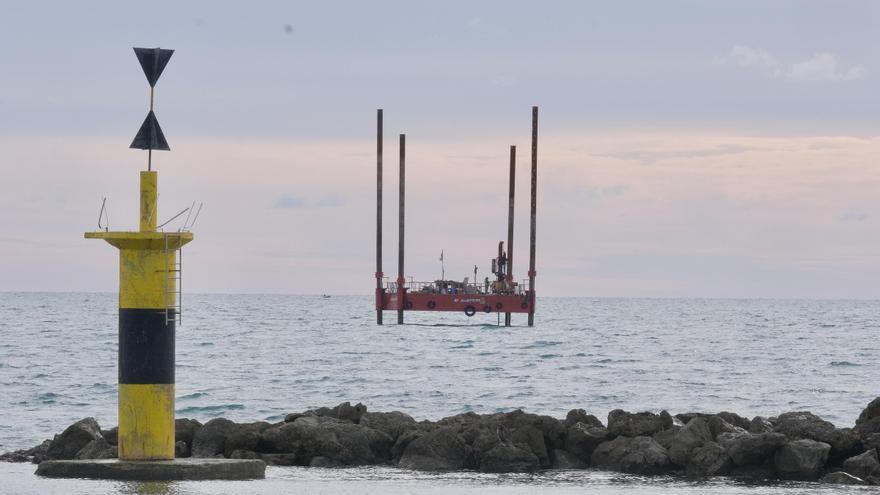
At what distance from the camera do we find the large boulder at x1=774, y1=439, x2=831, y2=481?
61.7 feet

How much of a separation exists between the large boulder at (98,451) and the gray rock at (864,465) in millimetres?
9402

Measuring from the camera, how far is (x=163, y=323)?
13836mm

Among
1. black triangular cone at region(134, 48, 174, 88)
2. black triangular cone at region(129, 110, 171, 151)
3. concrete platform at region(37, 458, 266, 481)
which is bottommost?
concrete platform at region(37, 458, 266, 481)

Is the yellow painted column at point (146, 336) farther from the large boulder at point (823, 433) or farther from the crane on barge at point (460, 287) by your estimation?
the crane on barge at point (460, 287)

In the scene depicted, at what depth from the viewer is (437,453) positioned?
19750mm

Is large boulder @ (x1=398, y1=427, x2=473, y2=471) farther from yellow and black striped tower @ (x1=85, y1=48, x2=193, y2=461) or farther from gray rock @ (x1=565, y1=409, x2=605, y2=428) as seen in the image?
yellow and black striped tower @ (x1=85, y1=48, x2=193, y2=461)

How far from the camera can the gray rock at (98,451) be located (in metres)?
18.8

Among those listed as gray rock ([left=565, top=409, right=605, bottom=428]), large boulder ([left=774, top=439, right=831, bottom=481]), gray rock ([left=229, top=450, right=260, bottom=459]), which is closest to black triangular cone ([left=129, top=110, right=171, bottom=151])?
gray rock ([left=229, top=450, right=260, bottom=459])

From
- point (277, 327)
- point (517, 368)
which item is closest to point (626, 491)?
point (517, 368)

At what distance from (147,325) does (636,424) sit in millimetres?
9564

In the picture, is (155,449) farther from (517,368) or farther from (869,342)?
(869,342)

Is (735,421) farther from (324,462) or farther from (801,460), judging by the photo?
(324,462)

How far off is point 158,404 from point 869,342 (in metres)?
71.9

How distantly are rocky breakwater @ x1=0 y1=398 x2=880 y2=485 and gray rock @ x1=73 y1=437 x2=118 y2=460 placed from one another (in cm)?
1
